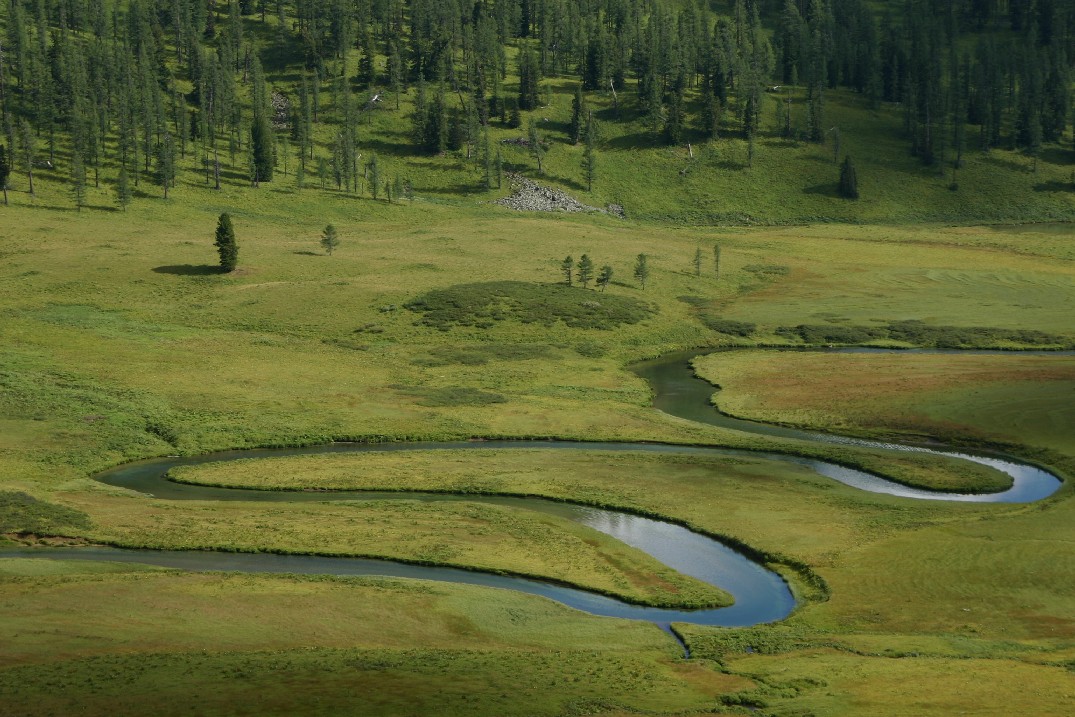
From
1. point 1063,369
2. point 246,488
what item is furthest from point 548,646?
point 1063,369

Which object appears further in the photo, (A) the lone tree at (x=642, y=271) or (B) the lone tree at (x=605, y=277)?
(A) the lone tree at (x=642, y=271)

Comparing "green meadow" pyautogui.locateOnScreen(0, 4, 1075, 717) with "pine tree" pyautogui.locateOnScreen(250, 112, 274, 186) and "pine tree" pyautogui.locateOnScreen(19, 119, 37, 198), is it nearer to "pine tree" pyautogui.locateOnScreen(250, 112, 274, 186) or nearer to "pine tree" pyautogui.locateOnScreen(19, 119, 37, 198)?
"pine tree" pyautogui.locateOnScreen(19, 119, 37, 198)

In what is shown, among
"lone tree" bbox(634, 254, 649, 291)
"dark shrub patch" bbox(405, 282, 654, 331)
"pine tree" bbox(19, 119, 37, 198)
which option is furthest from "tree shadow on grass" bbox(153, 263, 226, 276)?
"lone tree" bbox(634, 254, 649, 291)

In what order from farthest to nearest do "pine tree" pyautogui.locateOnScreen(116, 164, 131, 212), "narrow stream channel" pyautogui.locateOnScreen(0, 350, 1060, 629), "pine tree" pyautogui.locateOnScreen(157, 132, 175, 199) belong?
"pine tree" pyautogui.locateOnScreen(157, 132, 175, 199) → "pine tree" pyautogui.locateOnScreen(116, 164, 131, 212) → "narrow stream channel" pyautogui.locateOnScreen(0, 350, 1060, 629)

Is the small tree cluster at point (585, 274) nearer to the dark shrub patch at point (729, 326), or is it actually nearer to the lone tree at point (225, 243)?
the dark shrub patch at point (729, 326)

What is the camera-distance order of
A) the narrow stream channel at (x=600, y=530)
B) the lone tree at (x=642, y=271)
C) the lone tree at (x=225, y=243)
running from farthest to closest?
the lone tree at (x=642, y=271), the lone tree at (x=225, y=243), the narrow stream channel at (x=600, y=530)

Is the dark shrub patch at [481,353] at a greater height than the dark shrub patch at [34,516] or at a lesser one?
lesser

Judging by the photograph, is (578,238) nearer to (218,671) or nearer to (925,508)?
(925,508)

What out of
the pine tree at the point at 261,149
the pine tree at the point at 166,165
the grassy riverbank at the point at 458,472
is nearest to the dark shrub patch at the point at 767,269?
the grassy riverbank at the point at 458,472
